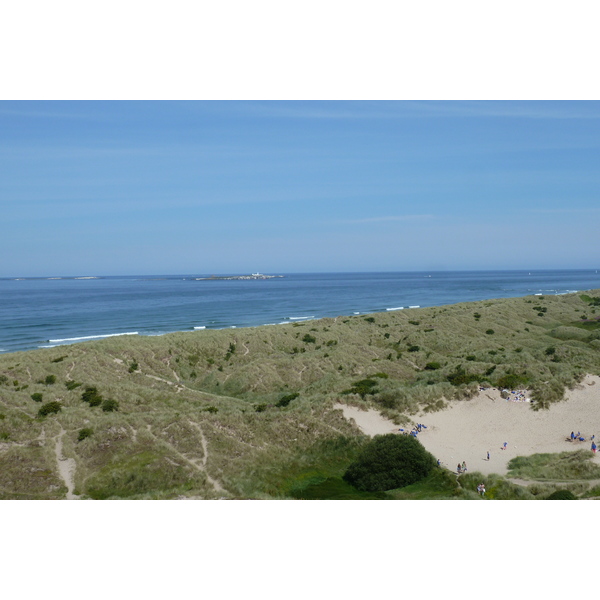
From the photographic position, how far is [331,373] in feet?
131

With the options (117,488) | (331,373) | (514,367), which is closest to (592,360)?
(514,367)

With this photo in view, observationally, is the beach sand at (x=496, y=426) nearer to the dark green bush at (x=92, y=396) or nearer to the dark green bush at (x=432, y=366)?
the dark green bush at (x=432, y=366)

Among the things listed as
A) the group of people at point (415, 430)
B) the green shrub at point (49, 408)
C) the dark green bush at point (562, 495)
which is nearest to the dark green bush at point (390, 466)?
the group of people at point (415, 430)

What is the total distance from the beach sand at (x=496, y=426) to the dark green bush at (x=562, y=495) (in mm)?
3568

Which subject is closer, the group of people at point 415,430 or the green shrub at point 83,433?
the green shrub at point 83,433

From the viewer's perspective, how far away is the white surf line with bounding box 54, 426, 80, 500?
18594 mm

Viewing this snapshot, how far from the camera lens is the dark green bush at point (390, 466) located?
19344 mm

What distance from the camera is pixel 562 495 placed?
16266mm

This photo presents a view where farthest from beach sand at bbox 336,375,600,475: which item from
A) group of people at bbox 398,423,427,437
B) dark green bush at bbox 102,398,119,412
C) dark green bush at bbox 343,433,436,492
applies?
dark green bush at bbox 102,398,119,412

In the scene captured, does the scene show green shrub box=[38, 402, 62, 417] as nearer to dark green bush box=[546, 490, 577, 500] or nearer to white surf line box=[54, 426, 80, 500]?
white surf line box=[54, 426, 80, 500]

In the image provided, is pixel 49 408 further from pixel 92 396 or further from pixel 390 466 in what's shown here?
pixel 390 466

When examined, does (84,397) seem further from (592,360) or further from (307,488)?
(592,360)

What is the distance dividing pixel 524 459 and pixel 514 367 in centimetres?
1311

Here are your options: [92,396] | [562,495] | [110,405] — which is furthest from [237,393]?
[562,495]
